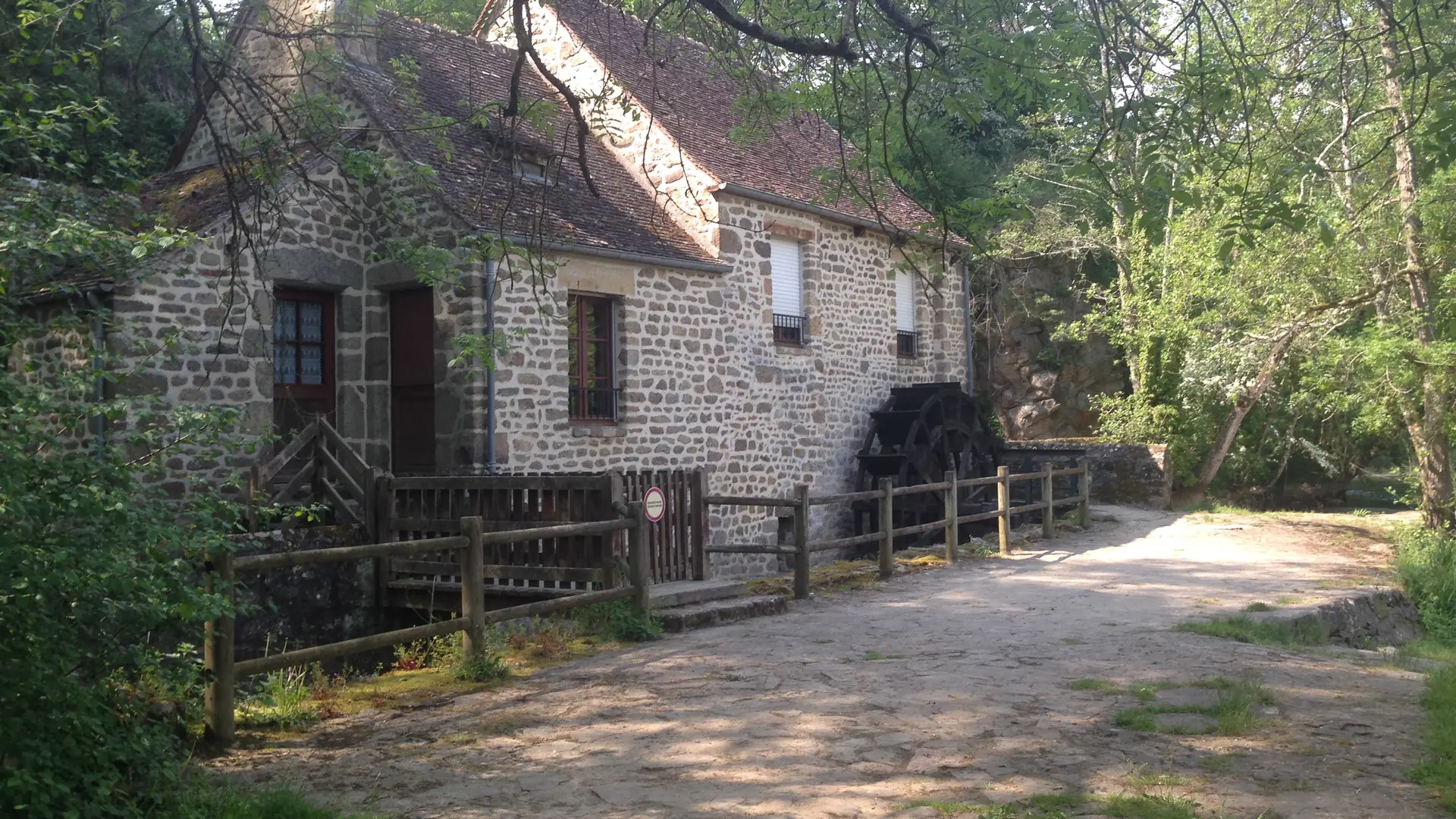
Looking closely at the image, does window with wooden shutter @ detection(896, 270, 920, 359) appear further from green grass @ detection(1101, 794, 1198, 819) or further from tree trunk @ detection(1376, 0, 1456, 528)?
green grass @ detection(1101, 794, 1198, 819)

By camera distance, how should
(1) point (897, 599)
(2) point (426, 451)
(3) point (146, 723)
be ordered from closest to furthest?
(3) point (146, 723), (1) point (897, 599), (2) point (426, 451)

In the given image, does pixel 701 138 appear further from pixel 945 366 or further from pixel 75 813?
pixel 75 813

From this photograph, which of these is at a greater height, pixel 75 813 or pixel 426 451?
pixel 426 451

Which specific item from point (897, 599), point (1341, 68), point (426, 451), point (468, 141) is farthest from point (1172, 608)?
point (468, 141)

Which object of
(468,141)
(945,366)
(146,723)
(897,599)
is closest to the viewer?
(146,723)

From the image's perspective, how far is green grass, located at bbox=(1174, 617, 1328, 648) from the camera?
808 centimetres

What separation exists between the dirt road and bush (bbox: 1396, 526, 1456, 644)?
3669 millimetres

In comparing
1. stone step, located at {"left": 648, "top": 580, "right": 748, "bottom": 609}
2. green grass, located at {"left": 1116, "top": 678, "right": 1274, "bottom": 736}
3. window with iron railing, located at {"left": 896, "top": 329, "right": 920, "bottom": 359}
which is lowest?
green grass, located at {"left": 1116, "top": 678, "right": 1274, "bottom": 736}

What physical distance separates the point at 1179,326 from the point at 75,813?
18.4m

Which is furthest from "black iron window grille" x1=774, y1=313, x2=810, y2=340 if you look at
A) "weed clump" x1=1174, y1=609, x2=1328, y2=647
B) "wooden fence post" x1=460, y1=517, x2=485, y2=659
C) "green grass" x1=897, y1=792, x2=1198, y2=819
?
"green grass" x1=897, y1=792, x2=1198, y2=819

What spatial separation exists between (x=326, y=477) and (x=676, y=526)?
3202mm

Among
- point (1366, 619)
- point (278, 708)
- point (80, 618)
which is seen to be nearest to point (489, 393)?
point (278, 708)

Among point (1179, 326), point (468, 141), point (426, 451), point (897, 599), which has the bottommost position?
point (897, 599)

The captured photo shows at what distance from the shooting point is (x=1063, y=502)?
50.1 ft
